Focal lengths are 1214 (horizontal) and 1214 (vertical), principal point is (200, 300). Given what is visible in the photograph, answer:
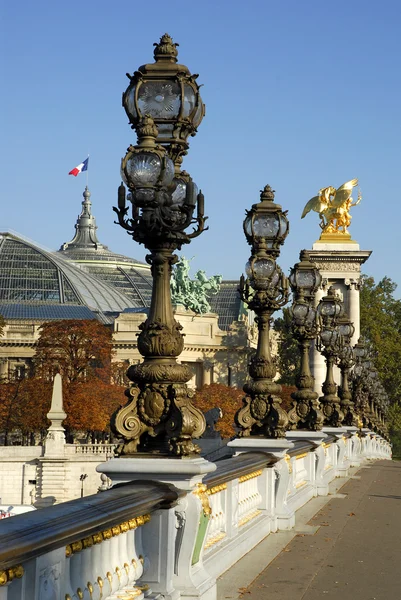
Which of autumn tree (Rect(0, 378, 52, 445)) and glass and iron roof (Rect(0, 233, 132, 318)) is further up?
glass and iron roof (Rect(0, 233, 132, 318))

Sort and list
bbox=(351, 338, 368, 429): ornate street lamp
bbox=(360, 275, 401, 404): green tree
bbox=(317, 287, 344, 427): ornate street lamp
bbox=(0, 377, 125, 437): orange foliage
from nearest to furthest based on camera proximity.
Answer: bbox=(317, 287, 344, 427): ornate street lamp
bbox=(351, 338, 368, 429): ornate street lamp
bbox=(0, 377, 125, 437): orange foliage
bbox=(360, 275, 401, 404): green tree

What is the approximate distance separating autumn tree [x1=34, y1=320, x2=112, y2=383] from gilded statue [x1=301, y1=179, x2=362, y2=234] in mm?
23781

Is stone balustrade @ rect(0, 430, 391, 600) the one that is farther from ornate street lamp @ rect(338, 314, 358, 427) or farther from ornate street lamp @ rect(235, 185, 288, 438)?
ornate street lamp @ rect(338, 314, 358, 427)

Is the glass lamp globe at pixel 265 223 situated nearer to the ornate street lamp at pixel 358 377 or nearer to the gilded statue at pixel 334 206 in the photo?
the ornate street lamp at pixel 358 377

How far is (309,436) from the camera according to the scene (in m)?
25.0

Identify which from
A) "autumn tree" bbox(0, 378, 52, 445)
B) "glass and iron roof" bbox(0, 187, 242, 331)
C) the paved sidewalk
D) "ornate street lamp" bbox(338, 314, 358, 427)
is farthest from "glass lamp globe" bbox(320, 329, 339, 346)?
"glass and iron roof" bbox(0, 187, 242, 331)

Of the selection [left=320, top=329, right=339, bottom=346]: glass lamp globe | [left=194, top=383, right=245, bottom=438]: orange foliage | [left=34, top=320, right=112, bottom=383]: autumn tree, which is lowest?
[left=320, top=329, right=339, bottom=346]: glass lamp globe

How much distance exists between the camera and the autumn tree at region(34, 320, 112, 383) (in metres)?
111

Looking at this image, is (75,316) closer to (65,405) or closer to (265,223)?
(65,405)

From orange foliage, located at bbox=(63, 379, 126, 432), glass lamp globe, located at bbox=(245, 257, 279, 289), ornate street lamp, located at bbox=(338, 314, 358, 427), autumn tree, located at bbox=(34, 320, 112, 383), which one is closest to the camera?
glass lamp globe, located at bbox=(245, 257, 279, 289)

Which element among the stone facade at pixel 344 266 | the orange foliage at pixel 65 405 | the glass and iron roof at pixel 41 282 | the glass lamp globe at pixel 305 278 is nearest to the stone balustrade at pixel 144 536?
the glass lamp globe at pixel 305 278

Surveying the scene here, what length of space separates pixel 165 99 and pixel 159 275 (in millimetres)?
1854

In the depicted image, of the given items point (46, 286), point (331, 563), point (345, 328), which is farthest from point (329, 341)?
point (46, 286)

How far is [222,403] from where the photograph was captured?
119 m
